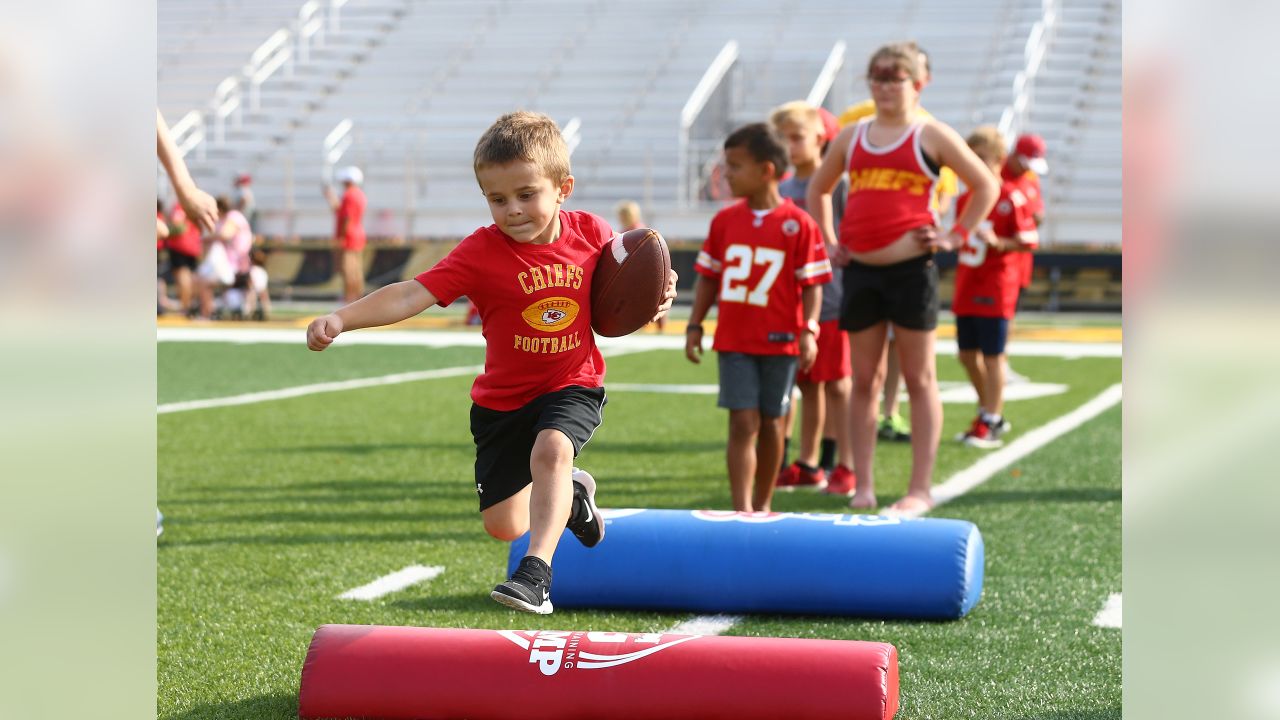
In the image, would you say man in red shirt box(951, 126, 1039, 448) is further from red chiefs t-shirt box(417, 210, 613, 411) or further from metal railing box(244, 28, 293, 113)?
metal railing box(244, 28, 293, 113)

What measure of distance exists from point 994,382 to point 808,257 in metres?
2.98

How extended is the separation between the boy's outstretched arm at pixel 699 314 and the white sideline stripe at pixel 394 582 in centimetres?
118

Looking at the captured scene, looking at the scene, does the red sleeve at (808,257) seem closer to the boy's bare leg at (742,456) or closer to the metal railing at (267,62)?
the boy's bare leg at (742,456)

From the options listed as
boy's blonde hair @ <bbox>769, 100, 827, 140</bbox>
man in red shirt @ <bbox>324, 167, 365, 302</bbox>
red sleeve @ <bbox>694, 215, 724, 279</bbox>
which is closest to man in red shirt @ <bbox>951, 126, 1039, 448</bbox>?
boy's blonde hair @ <bbox>769, 100, 827, 140</bbox>

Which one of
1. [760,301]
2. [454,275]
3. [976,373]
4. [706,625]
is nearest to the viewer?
[454,275]

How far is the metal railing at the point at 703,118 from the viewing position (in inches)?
938

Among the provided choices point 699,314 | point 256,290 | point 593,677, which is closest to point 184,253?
point 256,290

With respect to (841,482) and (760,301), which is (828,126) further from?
(760,301)

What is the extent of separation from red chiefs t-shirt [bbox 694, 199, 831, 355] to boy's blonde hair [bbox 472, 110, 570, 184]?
6.49ft

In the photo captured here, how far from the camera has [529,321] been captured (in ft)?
12.1

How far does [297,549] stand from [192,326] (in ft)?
42.5

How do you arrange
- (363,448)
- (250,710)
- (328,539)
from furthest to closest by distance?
1. (363,448)
2. (328,539)
3. (250,710)
